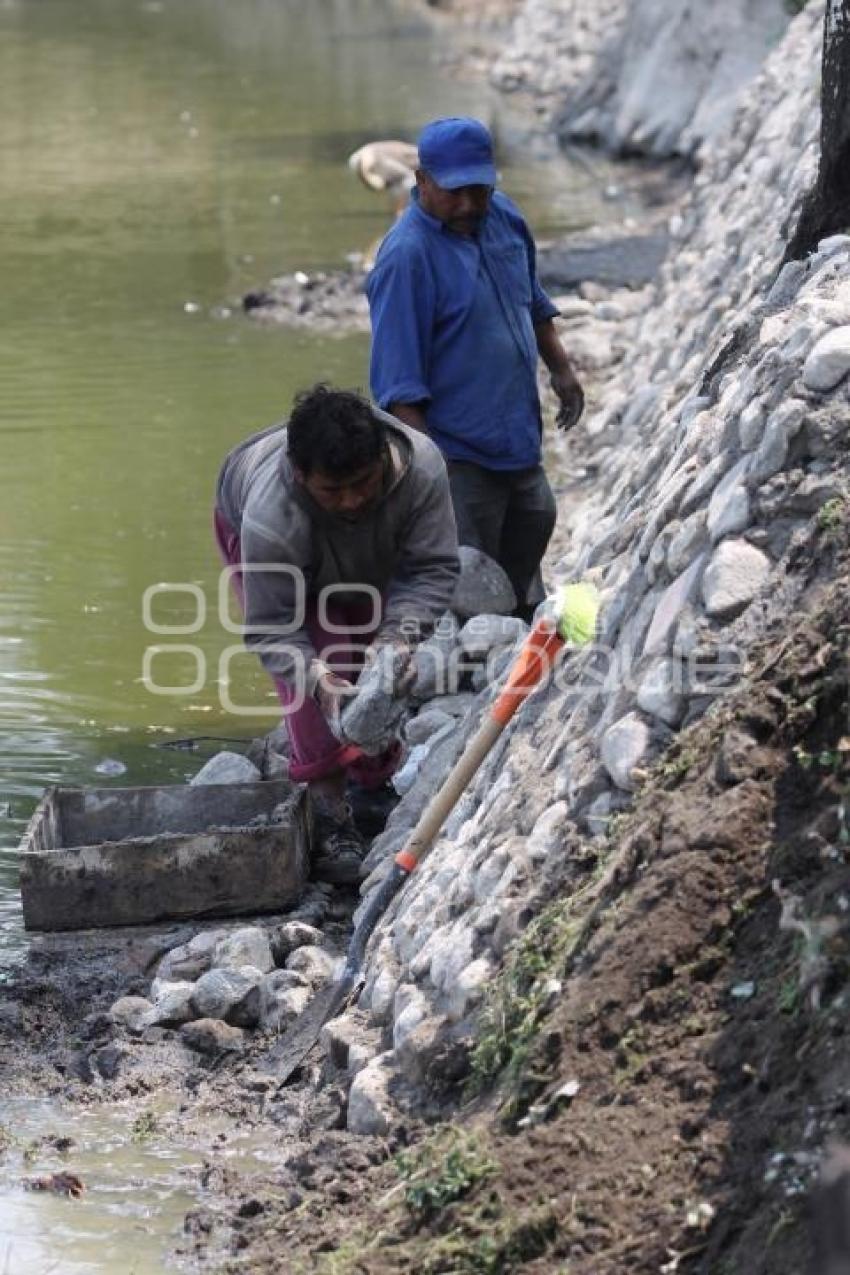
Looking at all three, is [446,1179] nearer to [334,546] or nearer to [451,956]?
[451,956]

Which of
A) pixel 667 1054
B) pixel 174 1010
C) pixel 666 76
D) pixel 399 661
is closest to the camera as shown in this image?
pixel 667 1054

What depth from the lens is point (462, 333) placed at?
7105 millimetres

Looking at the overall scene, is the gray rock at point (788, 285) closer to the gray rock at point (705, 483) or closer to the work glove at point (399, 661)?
the gray rock at point (705, 483)

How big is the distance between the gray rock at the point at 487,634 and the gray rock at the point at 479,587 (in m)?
0.16

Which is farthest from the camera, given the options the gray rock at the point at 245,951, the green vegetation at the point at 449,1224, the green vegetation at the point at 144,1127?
the gray rock at the point at 245,951

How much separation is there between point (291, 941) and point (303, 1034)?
1.82ft

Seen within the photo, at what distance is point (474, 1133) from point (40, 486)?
24.5 ft

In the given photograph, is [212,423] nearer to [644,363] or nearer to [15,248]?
[644,363]

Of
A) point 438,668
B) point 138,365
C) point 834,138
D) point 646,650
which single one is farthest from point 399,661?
point 138,365

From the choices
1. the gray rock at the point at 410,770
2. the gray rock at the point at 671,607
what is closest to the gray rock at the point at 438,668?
the gray rock at the point at 410,770

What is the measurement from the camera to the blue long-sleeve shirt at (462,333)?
22.8 ft

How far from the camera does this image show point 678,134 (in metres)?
21.4

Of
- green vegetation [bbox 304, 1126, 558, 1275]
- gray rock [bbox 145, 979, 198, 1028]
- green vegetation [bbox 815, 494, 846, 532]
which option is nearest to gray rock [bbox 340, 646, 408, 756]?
gray rock [bbox 145, 979, 198, 1028]

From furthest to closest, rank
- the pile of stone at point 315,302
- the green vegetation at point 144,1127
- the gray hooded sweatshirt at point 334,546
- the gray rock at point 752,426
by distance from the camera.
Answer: the pile of stone at point 315,302 < the gray hooded sweatshirt at point 334,546 < the gray rock at point 752,426 < the green vegetation at point 144,1127
